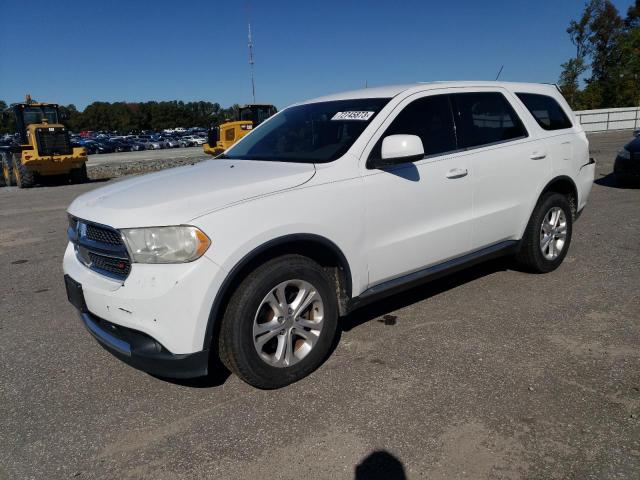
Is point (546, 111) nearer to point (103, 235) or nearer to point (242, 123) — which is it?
point (103, 235)

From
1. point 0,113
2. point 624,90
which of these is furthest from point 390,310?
point 624,90

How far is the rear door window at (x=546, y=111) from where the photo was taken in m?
4.75

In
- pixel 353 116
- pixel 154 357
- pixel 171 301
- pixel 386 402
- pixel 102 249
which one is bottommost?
pixel 386 402

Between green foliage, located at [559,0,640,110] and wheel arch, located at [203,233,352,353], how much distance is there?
38.4 metres

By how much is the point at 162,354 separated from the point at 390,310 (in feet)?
7.04

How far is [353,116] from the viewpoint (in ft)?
12.2

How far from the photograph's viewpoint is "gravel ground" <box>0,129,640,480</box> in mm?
2473

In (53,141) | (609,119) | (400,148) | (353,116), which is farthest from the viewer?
(609,119)

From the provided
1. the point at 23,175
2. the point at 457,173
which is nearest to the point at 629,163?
the point at 457,173

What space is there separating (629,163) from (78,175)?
16329 millimetres

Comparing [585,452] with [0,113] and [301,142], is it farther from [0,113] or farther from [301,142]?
[0,113]

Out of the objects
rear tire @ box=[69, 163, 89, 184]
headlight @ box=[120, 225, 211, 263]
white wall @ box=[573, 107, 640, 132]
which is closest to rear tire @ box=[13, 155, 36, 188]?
rear tire @ box=[69, 163, 89, 184]

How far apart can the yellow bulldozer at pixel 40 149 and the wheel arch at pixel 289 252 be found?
15.6 meters

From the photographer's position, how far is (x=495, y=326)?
3893 millimetres
